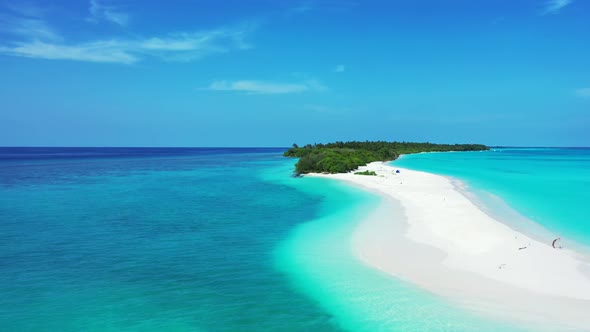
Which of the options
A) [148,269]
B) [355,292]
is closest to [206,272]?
[148,269]

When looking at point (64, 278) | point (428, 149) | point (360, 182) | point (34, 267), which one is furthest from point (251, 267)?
point (428, 149)

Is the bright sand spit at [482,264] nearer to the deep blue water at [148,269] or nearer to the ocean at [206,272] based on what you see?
the ocean at [206,272]

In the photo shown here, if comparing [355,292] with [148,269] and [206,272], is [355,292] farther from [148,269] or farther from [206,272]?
[148,269]

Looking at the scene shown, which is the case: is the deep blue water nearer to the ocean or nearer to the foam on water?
the ocean

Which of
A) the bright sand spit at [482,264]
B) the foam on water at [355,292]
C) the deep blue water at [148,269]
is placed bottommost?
the deep blue water at [148,269]

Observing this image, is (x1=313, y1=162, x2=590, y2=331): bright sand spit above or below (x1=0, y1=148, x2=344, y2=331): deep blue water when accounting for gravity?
above

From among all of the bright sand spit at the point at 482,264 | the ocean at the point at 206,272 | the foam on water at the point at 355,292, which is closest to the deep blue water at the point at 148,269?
the ocean at the point at 206,272

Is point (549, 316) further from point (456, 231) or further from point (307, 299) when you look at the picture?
point (456, 231)

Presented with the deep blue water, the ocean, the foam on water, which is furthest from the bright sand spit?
the deep blue water
